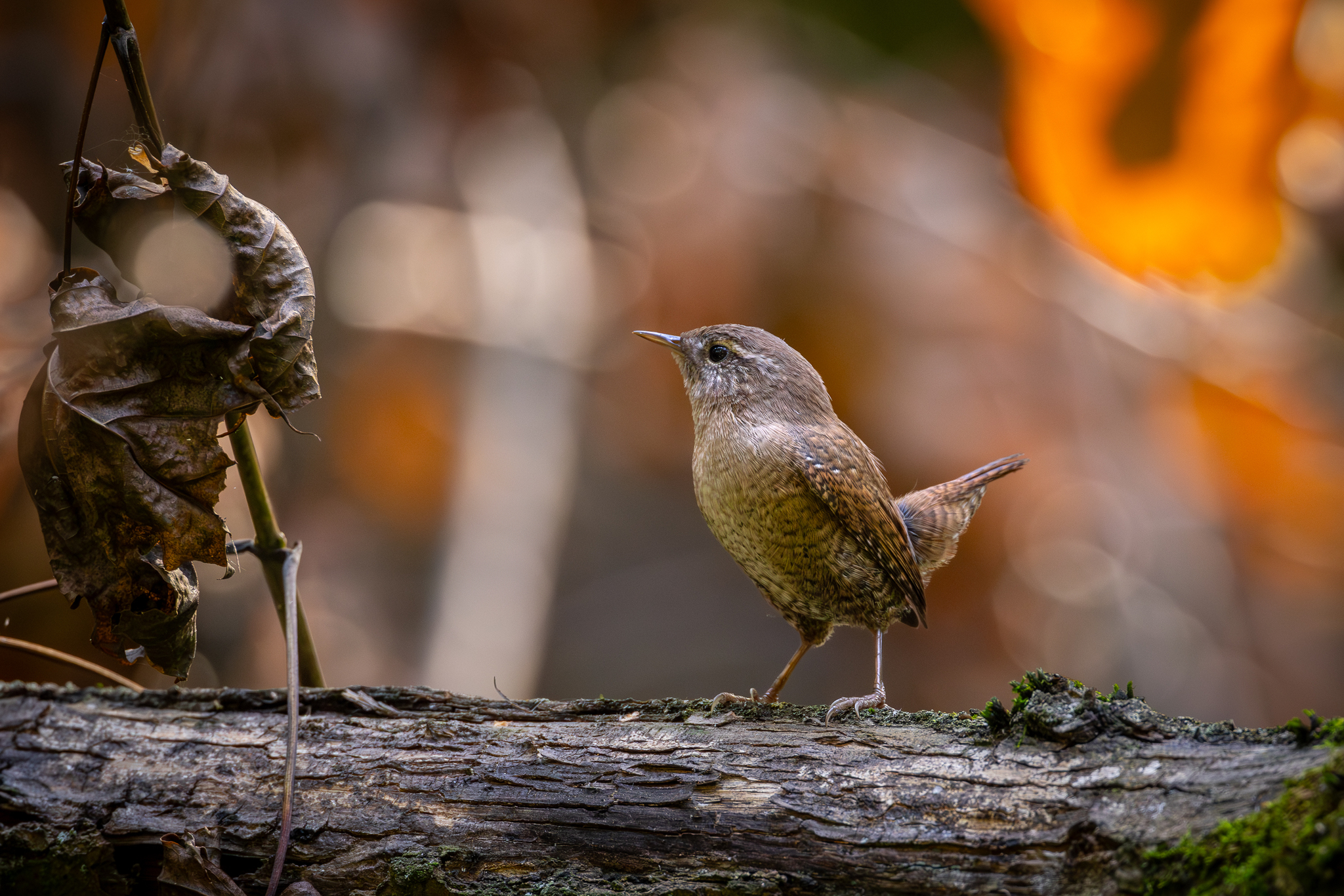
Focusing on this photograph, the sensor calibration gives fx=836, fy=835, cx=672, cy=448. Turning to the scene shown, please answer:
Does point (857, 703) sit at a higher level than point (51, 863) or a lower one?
higher

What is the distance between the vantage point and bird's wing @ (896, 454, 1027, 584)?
3377 mm

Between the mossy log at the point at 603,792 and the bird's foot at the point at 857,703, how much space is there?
0.48 ft

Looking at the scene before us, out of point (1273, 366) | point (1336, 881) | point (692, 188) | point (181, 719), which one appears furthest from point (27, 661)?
point (1273, 366)

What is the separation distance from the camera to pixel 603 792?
1.89 m

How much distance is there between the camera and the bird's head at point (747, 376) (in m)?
2.93

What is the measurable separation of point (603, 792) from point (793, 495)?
1096mm

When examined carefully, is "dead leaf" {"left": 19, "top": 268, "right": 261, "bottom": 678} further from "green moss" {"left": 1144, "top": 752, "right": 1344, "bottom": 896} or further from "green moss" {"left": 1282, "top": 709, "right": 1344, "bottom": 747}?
"green moss" {"left": 1282, "top": 709, "right": 1344, "bottom": 747}

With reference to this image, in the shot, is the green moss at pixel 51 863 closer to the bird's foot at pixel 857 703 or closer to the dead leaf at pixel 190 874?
the dead leaf at pixel 190 874

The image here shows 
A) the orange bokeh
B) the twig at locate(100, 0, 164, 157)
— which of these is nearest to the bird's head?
the twig at locate(100, 0, 164, 157)

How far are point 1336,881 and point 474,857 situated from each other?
1.57 meters

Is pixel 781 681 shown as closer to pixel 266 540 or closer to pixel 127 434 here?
pixel 266 540

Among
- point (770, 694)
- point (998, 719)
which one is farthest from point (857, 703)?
point (998, 719)

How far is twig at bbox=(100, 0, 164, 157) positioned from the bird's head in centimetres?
166

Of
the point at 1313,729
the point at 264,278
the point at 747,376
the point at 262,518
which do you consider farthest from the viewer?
the point at 747,376
